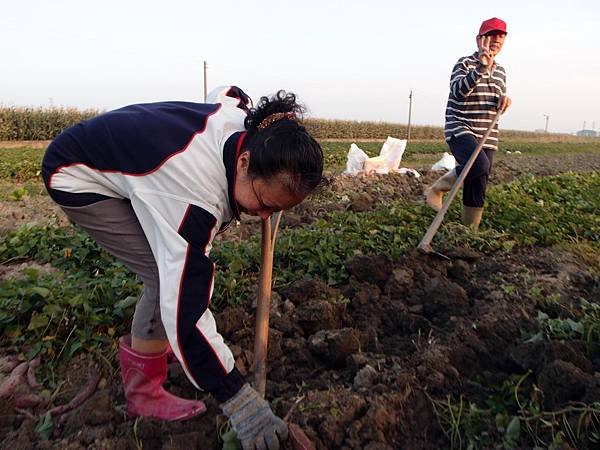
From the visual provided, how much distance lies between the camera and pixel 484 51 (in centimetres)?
475

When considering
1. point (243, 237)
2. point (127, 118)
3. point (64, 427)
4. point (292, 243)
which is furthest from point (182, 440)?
point (243, 237)

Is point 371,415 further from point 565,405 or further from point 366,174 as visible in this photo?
point 366,174

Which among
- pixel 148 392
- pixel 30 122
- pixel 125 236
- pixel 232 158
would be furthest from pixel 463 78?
pixel 30 122

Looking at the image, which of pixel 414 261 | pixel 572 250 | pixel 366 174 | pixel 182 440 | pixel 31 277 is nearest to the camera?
pixel 182 440

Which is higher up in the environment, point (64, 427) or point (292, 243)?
point (292, 243)

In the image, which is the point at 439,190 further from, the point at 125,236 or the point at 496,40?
the point at 125,236

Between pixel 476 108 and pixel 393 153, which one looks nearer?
pixel 476 108

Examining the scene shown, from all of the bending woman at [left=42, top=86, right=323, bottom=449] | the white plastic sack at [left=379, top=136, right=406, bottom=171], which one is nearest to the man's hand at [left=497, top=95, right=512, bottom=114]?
the bending woman at [left=42, top=86, right=323, bottom=449]

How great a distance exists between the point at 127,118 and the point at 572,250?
11.7 feet

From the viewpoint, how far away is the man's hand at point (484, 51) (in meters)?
4.72

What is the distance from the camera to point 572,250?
13.9ft

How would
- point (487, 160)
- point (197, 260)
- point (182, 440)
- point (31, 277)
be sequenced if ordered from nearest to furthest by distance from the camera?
point (197, 260) < point (182, 440) < point (31, 277) < point (487, 160)

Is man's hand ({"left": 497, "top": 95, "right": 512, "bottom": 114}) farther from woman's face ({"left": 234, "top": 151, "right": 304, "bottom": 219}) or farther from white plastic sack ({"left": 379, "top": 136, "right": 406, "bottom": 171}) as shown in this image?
white plastic sack ({"left": 379, "top": 136, "right": 406, "bottom": 171})

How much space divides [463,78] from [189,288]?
3894 millimetres
